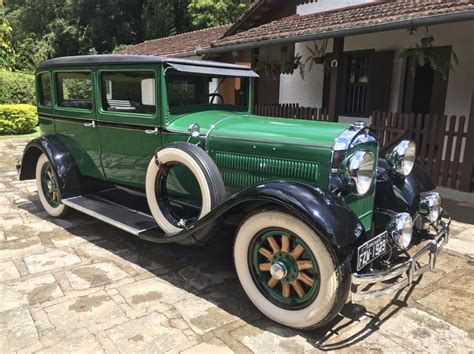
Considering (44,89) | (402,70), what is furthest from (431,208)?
(402,70)

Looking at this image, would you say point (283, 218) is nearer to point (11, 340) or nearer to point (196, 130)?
point (196, 130)

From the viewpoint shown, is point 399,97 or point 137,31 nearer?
point 399,97

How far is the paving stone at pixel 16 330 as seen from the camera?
2.42m

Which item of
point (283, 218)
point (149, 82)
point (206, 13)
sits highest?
point (206, 13)

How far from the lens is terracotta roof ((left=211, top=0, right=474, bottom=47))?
225 inches

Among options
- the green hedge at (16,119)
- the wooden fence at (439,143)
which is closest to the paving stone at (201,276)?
the wooden fence at (439,143)

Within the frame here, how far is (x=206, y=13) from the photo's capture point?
76.9 feet

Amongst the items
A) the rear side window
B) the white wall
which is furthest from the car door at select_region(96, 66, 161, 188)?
the white wall

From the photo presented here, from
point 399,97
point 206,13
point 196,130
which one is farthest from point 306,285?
point 206,13

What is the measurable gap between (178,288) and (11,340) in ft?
3.81

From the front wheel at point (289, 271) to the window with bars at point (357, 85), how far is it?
6.63 metres

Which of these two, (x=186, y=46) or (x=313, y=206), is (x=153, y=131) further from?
(x=186, y=46)

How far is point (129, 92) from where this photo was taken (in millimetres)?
3893

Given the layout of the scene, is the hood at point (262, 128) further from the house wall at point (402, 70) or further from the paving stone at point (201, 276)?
the house wall at point (402, 70)
